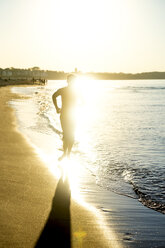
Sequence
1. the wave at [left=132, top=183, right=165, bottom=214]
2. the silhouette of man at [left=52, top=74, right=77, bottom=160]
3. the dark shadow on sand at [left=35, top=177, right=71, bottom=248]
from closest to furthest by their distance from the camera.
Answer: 1. the dark shadow on sand at [left=35, top=177, right=71, bottom=248]
2. the wave at [left=132, top=183, right=165, bottom=214]
3. the silhouette of man at [left=52, top=74, right=77, bottom=160]

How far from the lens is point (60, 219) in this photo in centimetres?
347

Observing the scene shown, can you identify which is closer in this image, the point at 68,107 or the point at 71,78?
the point at 71,78

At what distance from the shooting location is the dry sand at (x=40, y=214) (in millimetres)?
2986

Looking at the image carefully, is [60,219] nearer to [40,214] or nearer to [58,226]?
[58,226]

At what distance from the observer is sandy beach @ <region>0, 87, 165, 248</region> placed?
301 centimetres

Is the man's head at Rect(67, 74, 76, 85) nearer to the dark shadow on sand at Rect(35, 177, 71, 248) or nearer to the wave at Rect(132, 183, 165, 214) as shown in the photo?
the dark shadow on sand at Rect(35, 177, 71, 248)

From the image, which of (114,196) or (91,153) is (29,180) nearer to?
(114,196)

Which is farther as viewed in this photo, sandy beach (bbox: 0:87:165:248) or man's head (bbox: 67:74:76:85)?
man's head (bbox: 67:74:76:85)

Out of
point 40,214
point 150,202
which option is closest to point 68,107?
point 150,202

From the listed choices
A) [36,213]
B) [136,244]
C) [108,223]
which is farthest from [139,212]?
[36,213]

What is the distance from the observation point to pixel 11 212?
3.52 m

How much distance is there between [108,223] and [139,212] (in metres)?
0.72

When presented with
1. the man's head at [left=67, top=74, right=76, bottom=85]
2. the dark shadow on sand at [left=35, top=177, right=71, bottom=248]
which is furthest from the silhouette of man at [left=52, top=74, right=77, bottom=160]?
the dark shadow on sand at [left=35, top=177, right=71, bottom=248]

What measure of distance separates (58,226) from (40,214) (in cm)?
39
